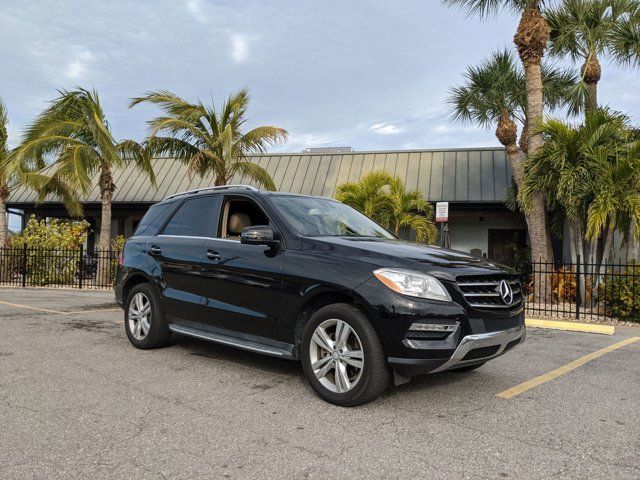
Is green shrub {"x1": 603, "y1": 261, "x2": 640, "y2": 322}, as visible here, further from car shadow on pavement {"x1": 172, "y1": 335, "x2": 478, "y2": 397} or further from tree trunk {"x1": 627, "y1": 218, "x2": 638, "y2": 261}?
car shadow on pavement {"x1": 172, "y1": 335, "x2": 478, "y2": 397}

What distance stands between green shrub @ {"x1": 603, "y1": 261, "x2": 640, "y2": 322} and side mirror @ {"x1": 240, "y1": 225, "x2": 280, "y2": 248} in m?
8.40

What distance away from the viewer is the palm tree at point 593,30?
13.1 meters

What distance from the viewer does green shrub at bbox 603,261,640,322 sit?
32.4ft

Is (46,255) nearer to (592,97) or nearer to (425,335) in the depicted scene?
(425,335)

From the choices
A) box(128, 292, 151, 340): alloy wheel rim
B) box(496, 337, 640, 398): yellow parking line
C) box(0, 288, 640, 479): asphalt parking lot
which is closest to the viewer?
box(0, 288, 640, 479): asphalt parking lot

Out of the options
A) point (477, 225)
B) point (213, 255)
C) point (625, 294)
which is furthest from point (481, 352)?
point (477, 225)

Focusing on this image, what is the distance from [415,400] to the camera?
Answer: 4.12m

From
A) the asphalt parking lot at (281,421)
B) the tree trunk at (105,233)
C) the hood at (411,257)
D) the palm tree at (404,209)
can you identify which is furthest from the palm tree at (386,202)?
the hood at (411,257)

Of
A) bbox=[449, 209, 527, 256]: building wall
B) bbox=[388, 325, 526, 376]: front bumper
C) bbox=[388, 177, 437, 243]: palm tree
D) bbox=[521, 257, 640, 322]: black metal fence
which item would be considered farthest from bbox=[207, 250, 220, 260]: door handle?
bbox=[449, 209, 527, 256]: building wall

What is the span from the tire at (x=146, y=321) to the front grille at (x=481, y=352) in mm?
3308

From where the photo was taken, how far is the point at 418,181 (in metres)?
17.4

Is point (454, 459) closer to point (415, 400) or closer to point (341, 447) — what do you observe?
point (341, 447)

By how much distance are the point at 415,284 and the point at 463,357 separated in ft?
2.06

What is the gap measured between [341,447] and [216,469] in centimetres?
77
